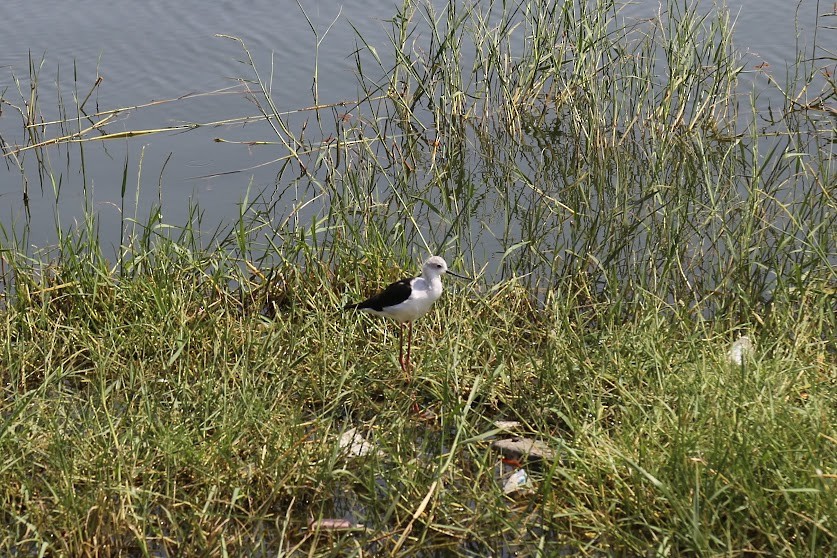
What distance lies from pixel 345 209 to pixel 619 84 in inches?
108

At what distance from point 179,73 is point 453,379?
5136mm

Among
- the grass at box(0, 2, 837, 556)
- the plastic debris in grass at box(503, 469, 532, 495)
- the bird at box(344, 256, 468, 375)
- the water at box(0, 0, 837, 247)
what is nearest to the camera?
the grass at box(0, 2, 837, 556)

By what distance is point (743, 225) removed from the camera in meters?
4.99

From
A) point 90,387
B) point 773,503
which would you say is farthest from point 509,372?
point 90,387

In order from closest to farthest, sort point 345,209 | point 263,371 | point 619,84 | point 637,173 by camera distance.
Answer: point 263,371 < point 345,209 < point 637,173 < point 619,84

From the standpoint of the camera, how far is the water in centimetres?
671

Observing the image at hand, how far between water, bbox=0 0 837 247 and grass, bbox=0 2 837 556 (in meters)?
0.35

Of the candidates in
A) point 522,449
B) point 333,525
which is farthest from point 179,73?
point 333,525

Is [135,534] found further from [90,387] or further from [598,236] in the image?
[598,236]

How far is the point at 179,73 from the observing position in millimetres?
8562

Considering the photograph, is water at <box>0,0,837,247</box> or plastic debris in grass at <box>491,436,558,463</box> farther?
water at <box>0,0,837,247</box>

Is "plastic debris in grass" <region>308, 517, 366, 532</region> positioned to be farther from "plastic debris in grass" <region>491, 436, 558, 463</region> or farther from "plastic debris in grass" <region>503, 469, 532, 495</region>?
"plastic debris in grass" <region>491, 436, 558, 463</region>

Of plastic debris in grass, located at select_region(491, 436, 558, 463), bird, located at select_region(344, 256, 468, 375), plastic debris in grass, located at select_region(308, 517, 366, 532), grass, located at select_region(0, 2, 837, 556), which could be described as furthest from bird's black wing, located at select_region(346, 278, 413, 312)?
plastic debris in grass, located at select_region(308, 517, 366, 532)

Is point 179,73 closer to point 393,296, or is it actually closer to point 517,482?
point 393,296
